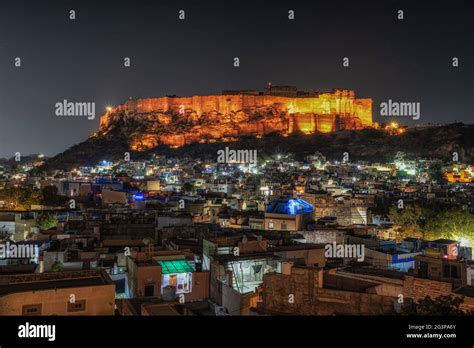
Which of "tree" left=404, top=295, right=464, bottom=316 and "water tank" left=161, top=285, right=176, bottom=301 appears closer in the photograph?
"tree" left=404, top=295, right=464, bottom=316

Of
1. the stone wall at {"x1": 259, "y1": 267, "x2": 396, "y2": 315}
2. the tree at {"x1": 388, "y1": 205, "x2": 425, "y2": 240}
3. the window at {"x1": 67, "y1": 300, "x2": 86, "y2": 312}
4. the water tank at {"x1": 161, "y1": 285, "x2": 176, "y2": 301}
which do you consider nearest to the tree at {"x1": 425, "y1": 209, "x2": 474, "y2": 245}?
the tree at {"x1": 388, "y1": 205, "x2": 425, "y2": 240}

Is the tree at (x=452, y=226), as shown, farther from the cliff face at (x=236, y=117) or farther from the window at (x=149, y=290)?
the cliff face at (x=236, y=117)

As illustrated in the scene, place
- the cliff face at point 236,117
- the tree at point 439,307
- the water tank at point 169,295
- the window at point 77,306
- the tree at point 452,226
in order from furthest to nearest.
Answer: the cliff face at point 236,117 → the tree at point 452,226 → the water tank at point 169,295 → the window at point 77,306 → the tree at point 439,307

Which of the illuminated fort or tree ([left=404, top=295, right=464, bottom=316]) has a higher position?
the illuminated fort

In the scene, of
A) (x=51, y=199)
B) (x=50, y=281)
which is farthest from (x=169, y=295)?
(x=51, y=199)

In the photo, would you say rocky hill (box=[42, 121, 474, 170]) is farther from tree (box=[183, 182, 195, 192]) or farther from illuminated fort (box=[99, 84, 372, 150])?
tree (box=[183, 182, 195, 192])

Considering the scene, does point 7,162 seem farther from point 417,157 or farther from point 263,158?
point 417,157

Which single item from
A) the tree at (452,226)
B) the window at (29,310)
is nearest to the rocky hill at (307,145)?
the tree at (452,226)

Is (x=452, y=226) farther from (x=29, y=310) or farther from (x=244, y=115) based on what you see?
(x=244, y=115)
